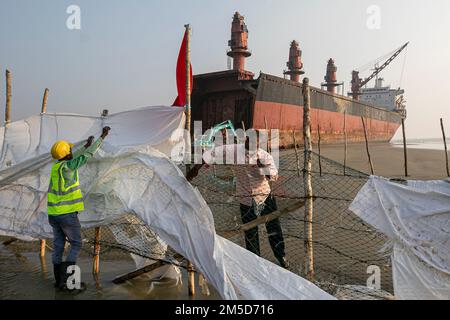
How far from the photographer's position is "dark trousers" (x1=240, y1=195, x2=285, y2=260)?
16.9 feet

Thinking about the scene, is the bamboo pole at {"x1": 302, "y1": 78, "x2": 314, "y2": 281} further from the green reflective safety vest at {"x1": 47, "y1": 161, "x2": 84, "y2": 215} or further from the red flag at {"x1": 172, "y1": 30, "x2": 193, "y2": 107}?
the green reflective safety vest at {"x1": 47, "y1": 161, "x2": 84, "y2": 215}

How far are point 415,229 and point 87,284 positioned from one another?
423cm

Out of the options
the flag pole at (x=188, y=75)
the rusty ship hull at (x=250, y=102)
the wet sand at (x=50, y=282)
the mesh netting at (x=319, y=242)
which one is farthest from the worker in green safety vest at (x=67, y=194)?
the rusty ship hull at (x=250, y=102)

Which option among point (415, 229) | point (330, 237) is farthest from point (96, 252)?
point (415, 229)

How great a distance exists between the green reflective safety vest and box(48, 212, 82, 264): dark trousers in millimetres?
83

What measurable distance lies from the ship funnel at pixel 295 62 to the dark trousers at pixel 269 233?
26.1 meters

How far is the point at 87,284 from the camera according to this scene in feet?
16.6

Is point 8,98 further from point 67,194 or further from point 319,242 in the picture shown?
point 319,242

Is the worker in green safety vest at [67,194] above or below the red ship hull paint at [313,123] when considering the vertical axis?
below

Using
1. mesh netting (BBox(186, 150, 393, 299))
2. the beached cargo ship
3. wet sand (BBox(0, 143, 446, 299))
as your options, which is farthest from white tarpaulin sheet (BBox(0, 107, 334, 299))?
the beached cargo ship

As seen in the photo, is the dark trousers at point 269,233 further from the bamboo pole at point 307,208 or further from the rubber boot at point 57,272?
the rubber boot at point 57,272

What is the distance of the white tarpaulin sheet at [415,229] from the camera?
3.44m
